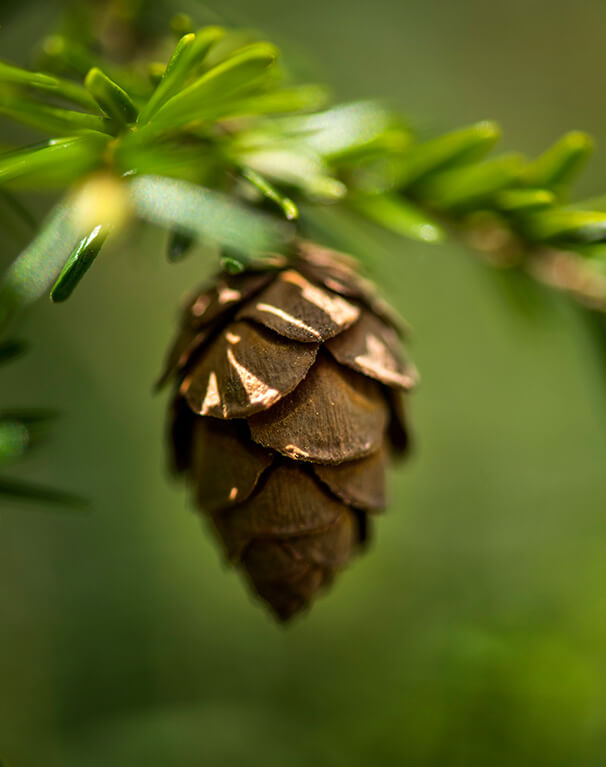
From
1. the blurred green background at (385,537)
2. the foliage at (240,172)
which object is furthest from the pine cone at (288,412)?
the blurred green background at (385,537)

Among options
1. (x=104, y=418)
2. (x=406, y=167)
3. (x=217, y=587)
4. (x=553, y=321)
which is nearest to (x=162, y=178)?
(x=406, y=167)

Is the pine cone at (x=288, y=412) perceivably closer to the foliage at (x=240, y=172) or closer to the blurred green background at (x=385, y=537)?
the foliage at (x=240, y=172)

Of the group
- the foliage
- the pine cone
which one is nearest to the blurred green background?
the foliage

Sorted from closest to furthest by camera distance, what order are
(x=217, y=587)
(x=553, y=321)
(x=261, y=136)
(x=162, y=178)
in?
1. (x=162, y=178)
2. (x=261, y=136)
3. (x=553, y=321)
4. (x=217, y=587)

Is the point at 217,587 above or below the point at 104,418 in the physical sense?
below

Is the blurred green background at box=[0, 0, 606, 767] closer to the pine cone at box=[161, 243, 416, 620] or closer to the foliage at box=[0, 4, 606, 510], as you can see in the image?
the foliage at box=[0, 4, 606, 510]

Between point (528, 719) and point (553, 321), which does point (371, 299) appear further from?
point (528, 719)
